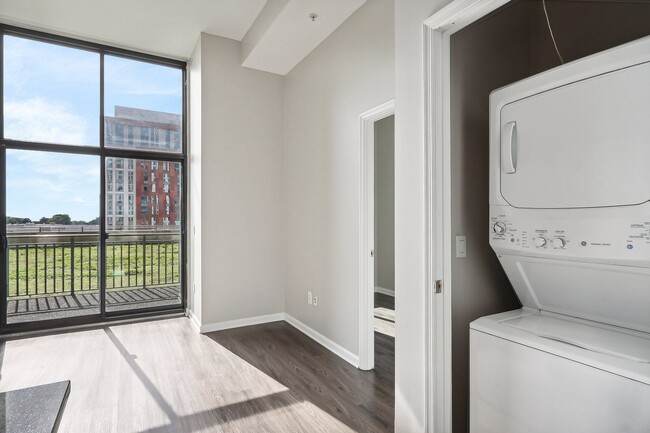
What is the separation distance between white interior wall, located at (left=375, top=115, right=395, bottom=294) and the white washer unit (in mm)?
3639

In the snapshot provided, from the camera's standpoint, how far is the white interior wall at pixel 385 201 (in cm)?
528

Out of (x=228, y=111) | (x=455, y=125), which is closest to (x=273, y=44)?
(x=228, y=111)

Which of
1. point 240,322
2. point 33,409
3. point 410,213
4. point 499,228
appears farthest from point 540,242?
point 240,322

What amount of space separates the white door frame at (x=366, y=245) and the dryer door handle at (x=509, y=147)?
4.24 ft

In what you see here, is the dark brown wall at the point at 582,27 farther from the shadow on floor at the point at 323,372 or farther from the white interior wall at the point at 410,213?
the shadow on floor at the point at 323,372

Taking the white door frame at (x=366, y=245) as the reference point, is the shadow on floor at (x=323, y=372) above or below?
below

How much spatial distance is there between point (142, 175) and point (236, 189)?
1135 millimetres

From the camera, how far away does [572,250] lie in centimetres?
135

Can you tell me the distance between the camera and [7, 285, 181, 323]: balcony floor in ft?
12.0

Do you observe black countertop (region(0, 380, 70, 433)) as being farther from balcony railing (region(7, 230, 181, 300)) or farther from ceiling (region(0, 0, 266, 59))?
balcony railing (region(7, 230, 181, 300))

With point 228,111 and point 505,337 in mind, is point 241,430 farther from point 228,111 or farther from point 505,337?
Answer: point 228,111

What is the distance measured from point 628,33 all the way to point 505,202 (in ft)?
3.18

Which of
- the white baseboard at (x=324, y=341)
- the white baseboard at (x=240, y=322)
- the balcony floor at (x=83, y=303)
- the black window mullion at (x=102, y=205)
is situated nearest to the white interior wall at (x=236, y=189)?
the white baseboard at (x=240, y=322)

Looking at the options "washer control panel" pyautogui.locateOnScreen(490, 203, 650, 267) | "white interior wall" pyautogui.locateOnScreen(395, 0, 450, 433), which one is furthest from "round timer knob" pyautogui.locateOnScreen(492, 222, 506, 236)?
"white interior wall" pyautogui.locateOnScreen(395, 0, 450, 433)
